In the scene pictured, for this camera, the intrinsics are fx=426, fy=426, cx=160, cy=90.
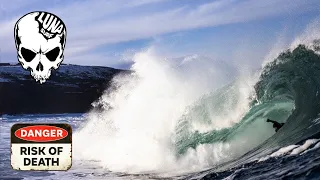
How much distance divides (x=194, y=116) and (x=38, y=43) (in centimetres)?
526

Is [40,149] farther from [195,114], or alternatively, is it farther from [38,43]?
[195,114]

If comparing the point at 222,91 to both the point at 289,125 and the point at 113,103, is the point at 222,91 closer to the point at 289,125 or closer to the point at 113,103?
the point at 113,103

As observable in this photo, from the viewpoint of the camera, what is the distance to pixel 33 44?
5.78m

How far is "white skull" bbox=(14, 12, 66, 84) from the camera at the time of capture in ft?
19.0

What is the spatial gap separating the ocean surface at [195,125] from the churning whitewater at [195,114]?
0.02 m

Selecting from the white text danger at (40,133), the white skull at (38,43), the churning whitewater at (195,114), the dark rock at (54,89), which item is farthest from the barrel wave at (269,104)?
the white skull at (38,43)

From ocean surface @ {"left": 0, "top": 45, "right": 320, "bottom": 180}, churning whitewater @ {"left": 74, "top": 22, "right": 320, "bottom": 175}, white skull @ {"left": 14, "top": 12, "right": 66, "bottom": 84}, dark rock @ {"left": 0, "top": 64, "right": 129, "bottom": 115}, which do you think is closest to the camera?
white skull @ {"left": 14, "top": 12, "right": 66, "bottom": 84}

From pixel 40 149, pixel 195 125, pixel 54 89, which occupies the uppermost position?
pixel 54 89

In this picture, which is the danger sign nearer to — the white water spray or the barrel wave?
the white water spray

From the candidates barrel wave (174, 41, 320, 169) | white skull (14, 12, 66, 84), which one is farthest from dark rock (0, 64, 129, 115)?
barrel wave (174, 41, 320, 169)

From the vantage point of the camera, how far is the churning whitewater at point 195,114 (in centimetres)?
774

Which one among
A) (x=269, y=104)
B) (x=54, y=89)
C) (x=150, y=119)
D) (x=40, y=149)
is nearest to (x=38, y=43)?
(x=54, y=89)

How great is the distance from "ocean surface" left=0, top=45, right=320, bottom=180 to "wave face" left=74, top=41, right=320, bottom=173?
2 centimetres

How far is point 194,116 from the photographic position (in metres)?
10.2
